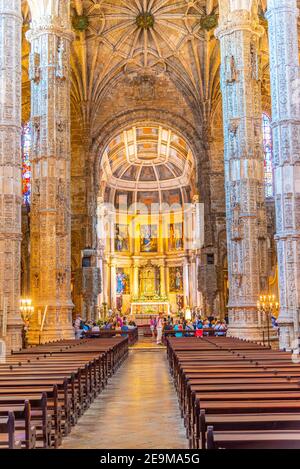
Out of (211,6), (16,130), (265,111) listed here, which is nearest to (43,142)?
(16,130)

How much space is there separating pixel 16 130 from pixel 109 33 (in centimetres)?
2733

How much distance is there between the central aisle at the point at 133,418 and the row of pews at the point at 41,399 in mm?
282

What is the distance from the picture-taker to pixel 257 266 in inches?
984

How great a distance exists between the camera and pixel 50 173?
2509 centimetres

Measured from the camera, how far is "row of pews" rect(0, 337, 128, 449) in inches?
264

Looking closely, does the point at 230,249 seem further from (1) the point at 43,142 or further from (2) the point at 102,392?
(2) the point at 102,392

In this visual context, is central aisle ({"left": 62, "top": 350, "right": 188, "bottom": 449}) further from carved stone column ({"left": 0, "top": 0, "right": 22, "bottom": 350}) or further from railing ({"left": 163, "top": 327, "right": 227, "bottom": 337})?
railing ({"left": 163, "top": 327, "right": 227, "bottom": 337})

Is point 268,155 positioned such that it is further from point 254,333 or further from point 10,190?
point 10,190

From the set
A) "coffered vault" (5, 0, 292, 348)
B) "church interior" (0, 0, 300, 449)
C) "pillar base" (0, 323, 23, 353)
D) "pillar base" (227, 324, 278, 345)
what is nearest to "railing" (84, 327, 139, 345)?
"church interior" (0, 0, 300, 449)

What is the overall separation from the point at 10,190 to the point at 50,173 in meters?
7.16

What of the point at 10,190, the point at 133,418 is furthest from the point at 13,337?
the point at 133,418

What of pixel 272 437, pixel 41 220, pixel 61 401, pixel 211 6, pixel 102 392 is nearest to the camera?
pixel 272 437

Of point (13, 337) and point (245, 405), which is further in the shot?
point (13, 337)

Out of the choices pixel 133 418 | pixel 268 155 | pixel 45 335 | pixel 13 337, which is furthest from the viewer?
pixel 268 155
